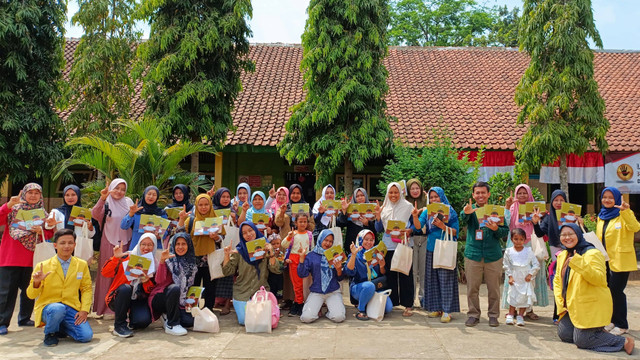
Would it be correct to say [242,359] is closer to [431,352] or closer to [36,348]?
[431,352]

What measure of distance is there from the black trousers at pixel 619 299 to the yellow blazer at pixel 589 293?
665 millimetres

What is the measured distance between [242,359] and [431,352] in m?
1.87

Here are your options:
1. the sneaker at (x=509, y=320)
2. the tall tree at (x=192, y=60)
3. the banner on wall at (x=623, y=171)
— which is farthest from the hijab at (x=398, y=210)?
the banner on wall at (x=623, y=171)

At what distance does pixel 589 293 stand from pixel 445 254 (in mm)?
1547

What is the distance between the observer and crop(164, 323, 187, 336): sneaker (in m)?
5.16

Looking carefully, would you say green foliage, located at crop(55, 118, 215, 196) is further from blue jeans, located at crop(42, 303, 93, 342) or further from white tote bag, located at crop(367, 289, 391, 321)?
white tote bag, located at crop(367, 289, 391, 321)

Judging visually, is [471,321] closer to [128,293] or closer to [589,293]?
[589,293]

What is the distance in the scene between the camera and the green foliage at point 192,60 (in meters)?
9.41

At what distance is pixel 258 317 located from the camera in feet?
17.2

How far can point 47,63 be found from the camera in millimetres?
9375

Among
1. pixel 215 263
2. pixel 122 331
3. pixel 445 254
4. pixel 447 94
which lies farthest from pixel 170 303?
pixel 447 94

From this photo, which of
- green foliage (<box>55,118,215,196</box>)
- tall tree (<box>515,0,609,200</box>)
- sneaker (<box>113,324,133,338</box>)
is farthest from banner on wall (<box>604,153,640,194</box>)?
sneaker (<box>113,324,133,338</box>)

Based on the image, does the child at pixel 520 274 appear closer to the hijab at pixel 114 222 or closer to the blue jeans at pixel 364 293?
the blue jeans at pixel 364 293

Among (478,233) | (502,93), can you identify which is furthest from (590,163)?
(478,233)
